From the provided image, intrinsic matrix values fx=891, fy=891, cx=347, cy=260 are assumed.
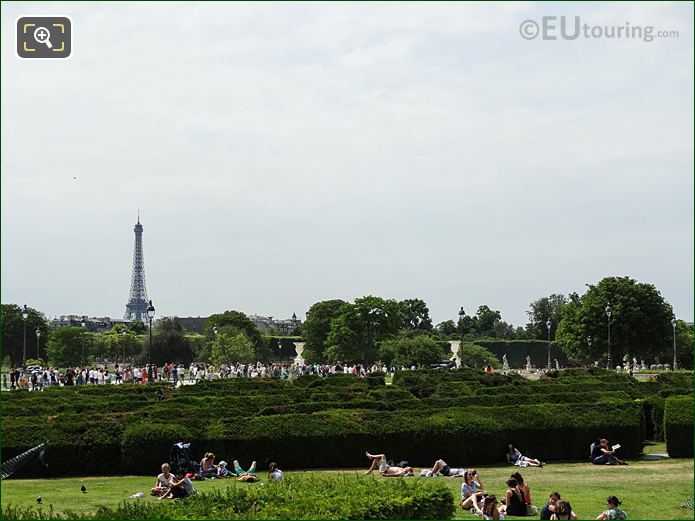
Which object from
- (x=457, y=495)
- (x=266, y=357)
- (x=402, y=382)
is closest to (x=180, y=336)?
(x=266, y=357)

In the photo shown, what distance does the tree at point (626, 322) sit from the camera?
75.4 metres

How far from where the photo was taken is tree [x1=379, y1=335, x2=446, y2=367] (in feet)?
272

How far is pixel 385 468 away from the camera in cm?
2072

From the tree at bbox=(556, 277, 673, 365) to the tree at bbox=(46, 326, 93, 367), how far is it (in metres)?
50.0

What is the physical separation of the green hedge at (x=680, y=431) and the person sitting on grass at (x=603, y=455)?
1.81m

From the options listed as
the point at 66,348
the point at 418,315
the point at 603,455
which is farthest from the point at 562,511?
the point at 418,315

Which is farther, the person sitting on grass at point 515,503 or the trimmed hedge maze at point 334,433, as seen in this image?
the trimmed hedge maze at point 334,433

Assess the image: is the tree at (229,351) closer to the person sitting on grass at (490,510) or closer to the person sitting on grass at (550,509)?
the person sitting on grass at (490,510)

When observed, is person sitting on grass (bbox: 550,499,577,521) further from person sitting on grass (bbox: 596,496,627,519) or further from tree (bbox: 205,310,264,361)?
tree (bbox: 205,310,264,361)

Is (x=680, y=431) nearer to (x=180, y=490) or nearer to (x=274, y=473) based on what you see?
(x=274, y=473)

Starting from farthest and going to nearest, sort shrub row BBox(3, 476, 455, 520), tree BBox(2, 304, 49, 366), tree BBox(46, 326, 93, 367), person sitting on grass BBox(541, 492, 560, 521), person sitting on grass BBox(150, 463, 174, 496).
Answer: tree BBox(2, 304, 49, 366) → tree BBox(46, 326, 93, 367) → person sitting on grass BBox(150, 463, 174, 496) → person sitting on grass BBox(541, 492, 560, 521) → shrub row BBox(3, 476, 455, 520)

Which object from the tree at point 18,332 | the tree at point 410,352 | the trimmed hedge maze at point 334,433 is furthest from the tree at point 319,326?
the trimmed hedge maze at point 334,433

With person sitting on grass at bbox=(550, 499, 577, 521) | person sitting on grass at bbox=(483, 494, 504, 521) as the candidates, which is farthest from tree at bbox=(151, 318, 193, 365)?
person sitting on grass at bbox=(550, 499, 577, 521)

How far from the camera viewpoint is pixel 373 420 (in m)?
23.2
